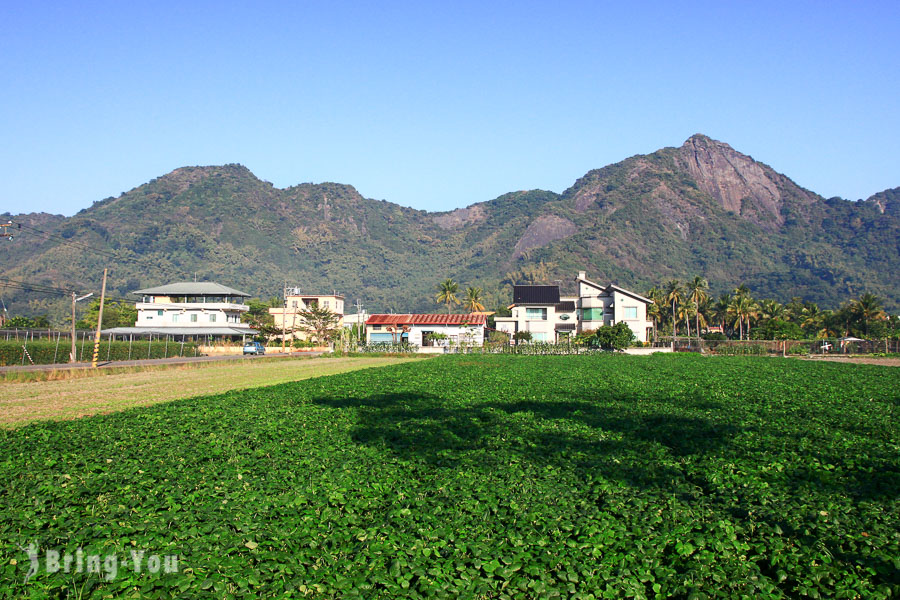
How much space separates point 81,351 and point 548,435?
49.3m

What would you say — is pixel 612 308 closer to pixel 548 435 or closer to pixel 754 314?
pixel 754 314

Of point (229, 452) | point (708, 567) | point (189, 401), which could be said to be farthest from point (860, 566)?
point (189, 401)

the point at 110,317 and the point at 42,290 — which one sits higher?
the point at 42,290

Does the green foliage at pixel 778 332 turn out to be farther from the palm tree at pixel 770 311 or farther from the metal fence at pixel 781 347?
the palm tree at pixel 770 311

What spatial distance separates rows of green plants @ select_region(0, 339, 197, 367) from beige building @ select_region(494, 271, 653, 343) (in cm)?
3913

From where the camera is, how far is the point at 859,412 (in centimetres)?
1977

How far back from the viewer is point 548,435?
15398 millimetres

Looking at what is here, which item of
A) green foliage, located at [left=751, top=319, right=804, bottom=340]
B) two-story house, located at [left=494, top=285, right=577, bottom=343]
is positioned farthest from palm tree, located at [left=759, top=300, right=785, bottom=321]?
two-story house, located at [left=494, top=285, right=577, bottom=343]

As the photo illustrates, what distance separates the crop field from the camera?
22.5 feet

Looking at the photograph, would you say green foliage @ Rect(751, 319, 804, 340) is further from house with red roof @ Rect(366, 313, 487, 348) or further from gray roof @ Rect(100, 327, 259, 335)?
gray roof @ Rect(100, 327, 259, 335)

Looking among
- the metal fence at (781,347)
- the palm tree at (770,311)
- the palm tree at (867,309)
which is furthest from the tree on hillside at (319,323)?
the palm tree at (867,309)

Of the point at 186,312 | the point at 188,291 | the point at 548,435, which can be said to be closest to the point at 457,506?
the point at 548,435

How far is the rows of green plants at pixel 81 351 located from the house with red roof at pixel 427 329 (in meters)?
24.0

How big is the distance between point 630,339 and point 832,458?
6035 centimetres
